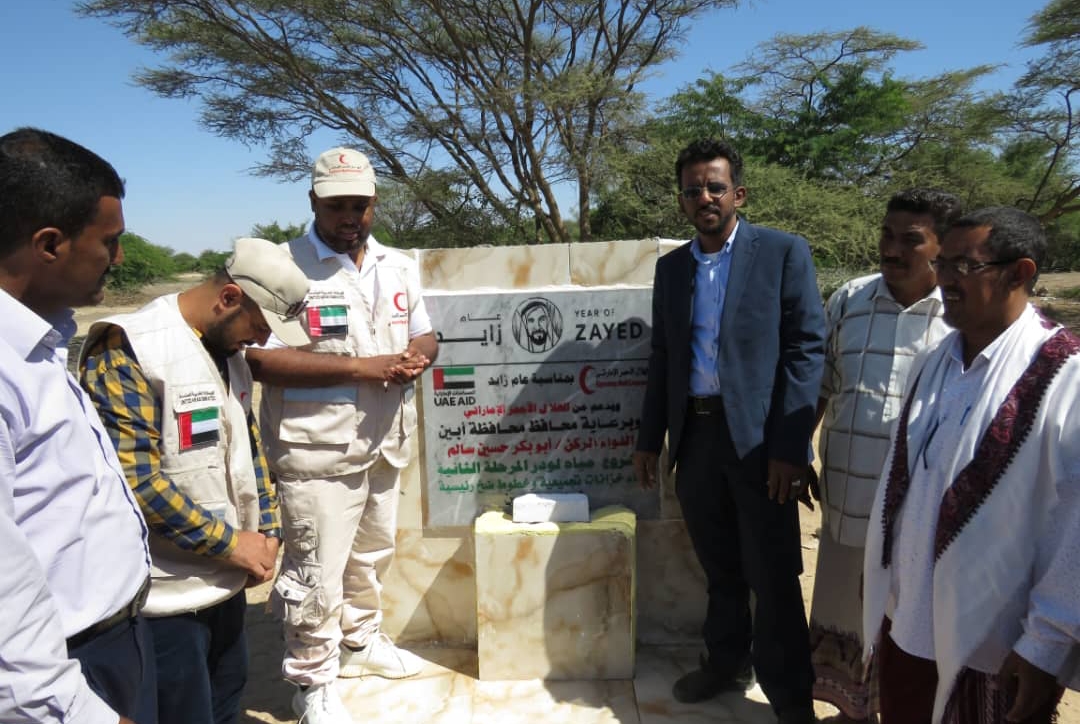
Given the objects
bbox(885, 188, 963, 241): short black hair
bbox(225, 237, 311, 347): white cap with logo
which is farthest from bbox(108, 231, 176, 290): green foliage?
bbox(885, 188, 963, 241): short black hair

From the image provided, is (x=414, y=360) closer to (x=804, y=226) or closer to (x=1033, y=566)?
(x=1033, y=566)

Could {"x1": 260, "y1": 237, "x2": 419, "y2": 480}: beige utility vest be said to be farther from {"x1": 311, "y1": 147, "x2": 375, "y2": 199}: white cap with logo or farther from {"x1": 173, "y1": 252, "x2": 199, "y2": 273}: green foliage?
{"x1": 173, "y1": 252, "x2": 199, "y2": 273}: green foliage

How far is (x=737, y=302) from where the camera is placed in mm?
2408

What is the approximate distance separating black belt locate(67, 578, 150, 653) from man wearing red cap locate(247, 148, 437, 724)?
103 centimetres

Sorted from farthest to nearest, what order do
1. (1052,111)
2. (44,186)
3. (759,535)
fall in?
1. (1052,111)
2. (759,535)
3. (44,186)

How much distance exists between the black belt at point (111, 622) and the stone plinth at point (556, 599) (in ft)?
4.91

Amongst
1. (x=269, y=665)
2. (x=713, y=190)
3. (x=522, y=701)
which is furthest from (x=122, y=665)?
(x=713, y=190)

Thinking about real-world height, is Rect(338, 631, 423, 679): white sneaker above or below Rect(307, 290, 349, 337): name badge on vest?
below

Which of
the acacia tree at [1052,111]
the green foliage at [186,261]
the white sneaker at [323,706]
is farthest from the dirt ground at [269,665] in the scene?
the green foliage at [186,261]

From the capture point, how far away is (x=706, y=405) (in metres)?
2.48

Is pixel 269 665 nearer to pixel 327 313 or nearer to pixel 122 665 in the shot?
pixel 327 313

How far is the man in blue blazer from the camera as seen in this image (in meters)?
2.36

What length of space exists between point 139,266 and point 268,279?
30512mm

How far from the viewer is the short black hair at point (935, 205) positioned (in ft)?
7.06
